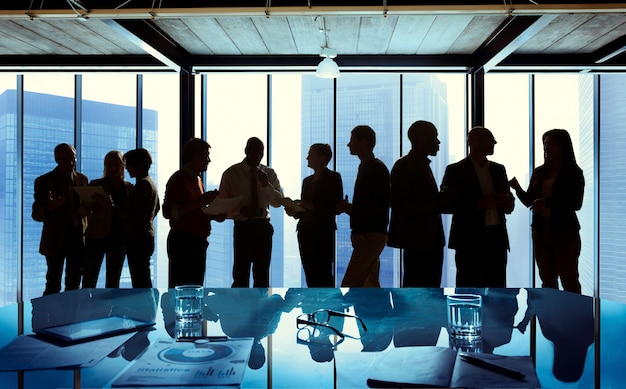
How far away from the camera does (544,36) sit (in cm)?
521

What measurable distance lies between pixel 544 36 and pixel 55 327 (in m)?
5.23

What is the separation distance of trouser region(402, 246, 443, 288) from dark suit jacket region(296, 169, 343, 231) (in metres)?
0.78

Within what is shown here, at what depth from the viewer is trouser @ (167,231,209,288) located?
360 cm

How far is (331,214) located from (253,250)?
25.0 inches

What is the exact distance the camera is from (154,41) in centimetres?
514

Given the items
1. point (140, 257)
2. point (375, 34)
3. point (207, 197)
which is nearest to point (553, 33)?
Answer: point (375, 34)

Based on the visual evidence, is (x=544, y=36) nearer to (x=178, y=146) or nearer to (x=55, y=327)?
(x=178, y=146)

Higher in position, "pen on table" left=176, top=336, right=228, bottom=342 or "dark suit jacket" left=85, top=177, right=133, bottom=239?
"dark suit jacket" left=85, top=177, right=133, bottom=239

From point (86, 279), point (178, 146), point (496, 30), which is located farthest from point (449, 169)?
point (178, 146)

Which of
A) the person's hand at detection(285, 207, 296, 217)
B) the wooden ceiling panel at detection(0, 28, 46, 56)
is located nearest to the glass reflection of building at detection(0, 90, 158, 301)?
the wooden ceiling panel at detection(0, 28, 46, 56)

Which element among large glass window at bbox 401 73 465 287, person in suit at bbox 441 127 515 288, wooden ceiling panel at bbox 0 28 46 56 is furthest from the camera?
large glass window at bbox 401 73 465 287

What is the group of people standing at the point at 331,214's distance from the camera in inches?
131

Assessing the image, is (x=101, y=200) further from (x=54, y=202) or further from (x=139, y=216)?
(x=54, y=202)

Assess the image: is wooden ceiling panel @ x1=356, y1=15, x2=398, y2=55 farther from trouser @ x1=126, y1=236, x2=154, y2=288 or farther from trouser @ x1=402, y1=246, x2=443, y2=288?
trouser @ x1=126, y1=236, x2=154, y2=288
